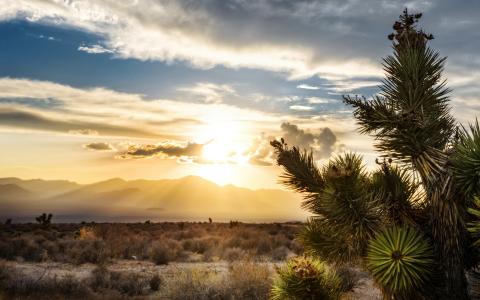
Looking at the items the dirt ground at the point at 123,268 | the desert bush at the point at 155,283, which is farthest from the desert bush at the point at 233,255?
the desert bush at the point at 155,283

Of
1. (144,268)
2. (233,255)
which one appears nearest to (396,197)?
(144,268)

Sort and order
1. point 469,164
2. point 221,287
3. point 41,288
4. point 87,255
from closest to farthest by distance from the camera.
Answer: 1. point 469,164
2. point 221,287
3. point 41,288
4. point 87,255

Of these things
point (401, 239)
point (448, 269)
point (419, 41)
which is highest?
point (419, 41)

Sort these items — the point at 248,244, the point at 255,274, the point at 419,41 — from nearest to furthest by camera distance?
the point at 419,41 < the point at 255,274 < the point at 248,244

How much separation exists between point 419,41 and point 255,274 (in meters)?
9.43

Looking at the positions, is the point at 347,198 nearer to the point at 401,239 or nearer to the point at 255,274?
the point at 401,239

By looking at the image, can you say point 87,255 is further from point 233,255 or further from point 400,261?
point 400,261

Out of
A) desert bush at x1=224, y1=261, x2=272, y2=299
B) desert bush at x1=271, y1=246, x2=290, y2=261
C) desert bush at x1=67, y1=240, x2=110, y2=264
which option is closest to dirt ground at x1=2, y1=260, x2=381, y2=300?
desert bush at x1=67, y1=240, x2=110, y2=264

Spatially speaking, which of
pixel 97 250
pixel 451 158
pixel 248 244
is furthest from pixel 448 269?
pixel 248 244

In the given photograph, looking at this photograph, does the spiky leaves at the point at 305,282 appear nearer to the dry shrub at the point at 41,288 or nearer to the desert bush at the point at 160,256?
the dry shrub at the point at 41,288

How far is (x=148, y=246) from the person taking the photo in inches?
976

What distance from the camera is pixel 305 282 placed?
510 centimetres

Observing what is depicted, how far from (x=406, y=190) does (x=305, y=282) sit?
1724mm

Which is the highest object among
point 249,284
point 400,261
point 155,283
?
point 400,261
